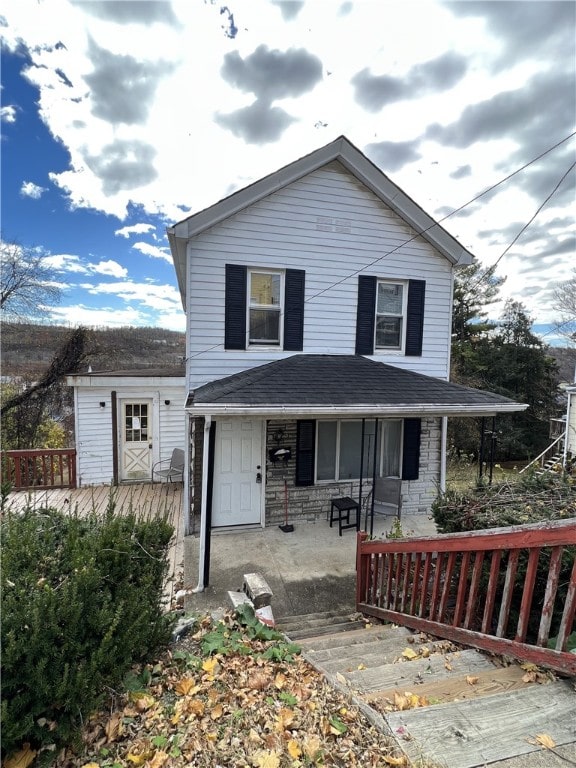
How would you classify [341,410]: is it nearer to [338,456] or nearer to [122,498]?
[338,456]

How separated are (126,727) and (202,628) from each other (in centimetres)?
123

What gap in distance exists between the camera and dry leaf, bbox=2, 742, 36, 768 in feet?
6.00

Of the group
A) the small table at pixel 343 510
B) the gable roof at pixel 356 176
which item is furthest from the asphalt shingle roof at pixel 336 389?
the gable roof at pixel 356 176

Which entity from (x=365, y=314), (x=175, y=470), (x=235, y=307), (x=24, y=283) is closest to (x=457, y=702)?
(x=235, y=307)

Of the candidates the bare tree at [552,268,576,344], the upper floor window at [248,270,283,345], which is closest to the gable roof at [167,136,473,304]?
the upper floor window at [248,270,283,345]

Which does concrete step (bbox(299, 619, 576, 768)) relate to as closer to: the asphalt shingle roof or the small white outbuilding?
the asphalt shingle roof

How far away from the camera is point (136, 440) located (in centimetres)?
915

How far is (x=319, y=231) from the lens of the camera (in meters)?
7.12

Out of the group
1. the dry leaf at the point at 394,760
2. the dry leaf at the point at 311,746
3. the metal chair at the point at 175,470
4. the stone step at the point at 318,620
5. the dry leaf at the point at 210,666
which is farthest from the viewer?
the metal chair at the point at 175,470

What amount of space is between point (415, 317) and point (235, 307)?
12.5 ft

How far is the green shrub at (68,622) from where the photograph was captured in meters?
1.89

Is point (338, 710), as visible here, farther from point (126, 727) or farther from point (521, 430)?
point (521, 430)

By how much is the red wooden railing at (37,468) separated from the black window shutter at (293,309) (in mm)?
5842

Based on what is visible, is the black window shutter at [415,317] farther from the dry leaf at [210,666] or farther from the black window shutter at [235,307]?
the dry leaf at [210,666]
